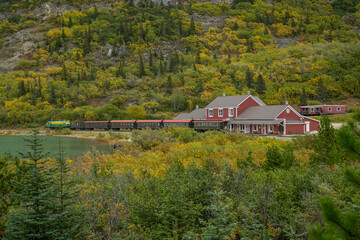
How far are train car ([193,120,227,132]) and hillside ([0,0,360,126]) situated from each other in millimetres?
21617

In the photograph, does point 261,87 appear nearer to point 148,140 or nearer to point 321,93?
point 321,93

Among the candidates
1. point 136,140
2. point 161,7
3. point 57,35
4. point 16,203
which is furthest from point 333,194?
point 161,7

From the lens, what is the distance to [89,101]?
79750mm

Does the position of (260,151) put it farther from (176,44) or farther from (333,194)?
(176,44)

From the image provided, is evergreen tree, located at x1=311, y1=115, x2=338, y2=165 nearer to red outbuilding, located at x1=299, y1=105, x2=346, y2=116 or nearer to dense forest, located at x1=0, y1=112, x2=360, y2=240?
dense forest, located at x1=0, y1=112, x2=360, y2=240

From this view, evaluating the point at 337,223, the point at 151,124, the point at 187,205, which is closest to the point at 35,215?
the point at 187,205

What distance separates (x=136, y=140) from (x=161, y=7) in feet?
496

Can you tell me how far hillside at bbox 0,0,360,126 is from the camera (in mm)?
69938

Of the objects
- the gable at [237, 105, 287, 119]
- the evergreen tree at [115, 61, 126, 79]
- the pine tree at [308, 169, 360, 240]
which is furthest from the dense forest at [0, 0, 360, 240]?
the gable at [237, 105, 287, 119]

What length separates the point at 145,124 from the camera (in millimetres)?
49281

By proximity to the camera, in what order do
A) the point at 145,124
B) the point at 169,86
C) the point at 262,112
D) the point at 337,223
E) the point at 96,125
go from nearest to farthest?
1. the point at 337,223
2. the point at 262,112
3. the point at 145,124
4. the point at 96,125
5. the point at 169,86

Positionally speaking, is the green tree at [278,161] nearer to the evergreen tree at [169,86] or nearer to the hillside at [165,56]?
the hillside at [165,56]

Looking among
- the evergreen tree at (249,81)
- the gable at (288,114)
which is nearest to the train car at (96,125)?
the gable at (288,114)

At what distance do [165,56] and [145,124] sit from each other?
6542cm
